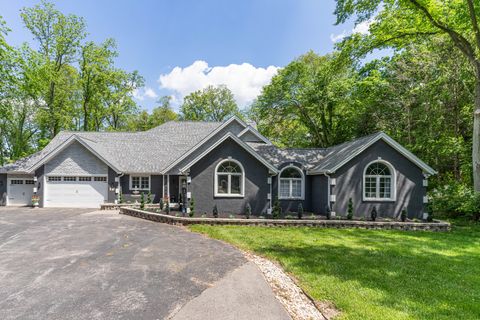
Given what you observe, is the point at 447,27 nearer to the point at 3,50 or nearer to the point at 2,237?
the point at 2,237

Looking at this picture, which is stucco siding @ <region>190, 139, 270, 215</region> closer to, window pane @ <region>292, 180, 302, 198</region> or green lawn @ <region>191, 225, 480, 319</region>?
green lawn @ <region>191, 225, 480, 319</region>

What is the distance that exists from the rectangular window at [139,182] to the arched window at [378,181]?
15044 mm

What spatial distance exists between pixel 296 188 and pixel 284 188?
79 centimetres

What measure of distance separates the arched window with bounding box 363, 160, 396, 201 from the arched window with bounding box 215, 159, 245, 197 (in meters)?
6.85

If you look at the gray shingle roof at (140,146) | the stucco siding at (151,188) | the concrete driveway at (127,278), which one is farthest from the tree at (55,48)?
the concrete driveway at (127,278)

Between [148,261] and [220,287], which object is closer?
[220,287]

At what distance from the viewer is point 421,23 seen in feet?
45.8

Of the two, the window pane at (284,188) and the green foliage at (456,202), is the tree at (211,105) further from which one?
the green foliage at (456,202)

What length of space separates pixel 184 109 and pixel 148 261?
129 feet

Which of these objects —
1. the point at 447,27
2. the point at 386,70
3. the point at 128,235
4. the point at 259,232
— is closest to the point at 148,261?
the point at 128,235

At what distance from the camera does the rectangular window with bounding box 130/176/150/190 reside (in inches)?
747

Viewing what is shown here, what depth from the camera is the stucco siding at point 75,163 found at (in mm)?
18234

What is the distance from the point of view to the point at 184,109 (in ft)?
144

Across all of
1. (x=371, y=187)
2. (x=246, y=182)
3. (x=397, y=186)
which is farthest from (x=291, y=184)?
(x=397, y=186)
